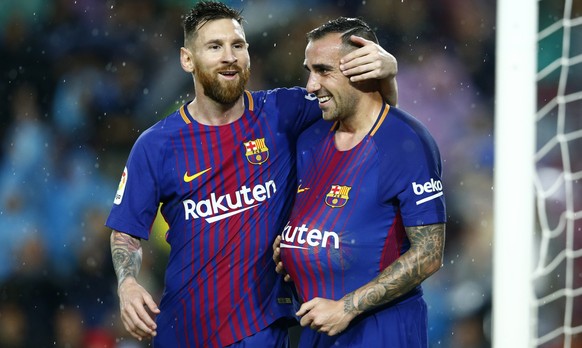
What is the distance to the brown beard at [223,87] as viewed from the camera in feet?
11.9

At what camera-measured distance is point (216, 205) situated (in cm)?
360

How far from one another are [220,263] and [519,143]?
1.50 m

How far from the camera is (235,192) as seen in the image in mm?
3609

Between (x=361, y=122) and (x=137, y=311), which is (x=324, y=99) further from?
(x=137, y=311)

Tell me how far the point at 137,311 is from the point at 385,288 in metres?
0.89

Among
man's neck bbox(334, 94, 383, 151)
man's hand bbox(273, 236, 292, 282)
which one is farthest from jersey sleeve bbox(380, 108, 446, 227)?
man's hand bbox(273, 236, 292, 282)

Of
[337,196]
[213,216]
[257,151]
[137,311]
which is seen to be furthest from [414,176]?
[137,311]

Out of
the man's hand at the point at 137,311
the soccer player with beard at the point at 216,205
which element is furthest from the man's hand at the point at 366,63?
the man's hand at the point at 137,311

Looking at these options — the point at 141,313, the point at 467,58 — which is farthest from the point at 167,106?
the point at 141,313

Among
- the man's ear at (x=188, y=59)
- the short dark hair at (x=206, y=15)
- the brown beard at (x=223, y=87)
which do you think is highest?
the short dark hair at (x=206, y=15)

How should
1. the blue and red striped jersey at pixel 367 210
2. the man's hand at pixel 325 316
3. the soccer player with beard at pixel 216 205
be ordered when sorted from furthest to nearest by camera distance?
the soccer player with beard at pixel 216 205 → the blue and red striped jersey at pixel 367 210 → the man's hand at pixel 325 316

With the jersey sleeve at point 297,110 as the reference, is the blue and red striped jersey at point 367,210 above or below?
below

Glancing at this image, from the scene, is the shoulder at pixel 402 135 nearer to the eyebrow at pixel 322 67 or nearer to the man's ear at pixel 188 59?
the eyebrow at pixel 322 67

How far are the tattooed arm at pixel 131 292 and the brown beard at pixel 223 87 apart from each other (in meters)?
0.65
